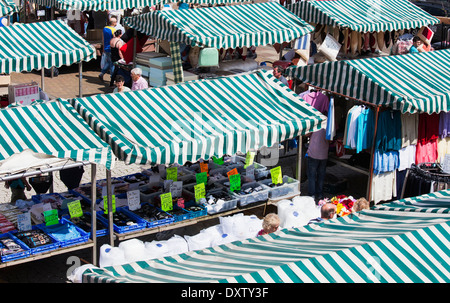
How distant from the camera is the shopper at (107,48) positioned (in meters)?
15.8

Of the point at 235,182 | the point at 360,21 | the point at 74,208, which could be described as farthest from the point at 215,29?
the point at 74,208

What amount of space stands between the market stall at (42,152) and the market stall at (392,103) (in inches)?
155

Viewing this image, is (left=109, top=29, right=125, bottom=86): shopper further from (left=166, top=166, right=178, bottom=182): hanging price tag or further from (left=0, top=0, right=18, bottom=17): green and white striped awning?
(left=166, top=166, right=178, bottom=182): hanging price tag

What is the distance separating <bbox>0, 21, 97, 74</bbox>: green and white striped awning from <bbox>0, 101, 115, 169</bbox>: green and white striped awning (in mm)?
3941

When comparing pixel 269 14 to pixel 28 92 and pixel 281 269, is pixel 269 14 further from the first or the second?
pixel 281 269

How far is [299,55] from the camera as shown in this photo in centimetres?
1461

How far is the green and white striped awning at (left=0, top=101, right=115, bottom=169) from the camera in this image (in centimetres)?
726

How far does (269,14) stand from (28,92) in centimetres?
587

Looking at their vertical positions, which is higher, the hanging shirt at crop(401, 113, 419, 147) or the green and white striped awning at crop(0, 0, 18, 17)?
the green and white striped awning at crop(0, 0, 18, 17)

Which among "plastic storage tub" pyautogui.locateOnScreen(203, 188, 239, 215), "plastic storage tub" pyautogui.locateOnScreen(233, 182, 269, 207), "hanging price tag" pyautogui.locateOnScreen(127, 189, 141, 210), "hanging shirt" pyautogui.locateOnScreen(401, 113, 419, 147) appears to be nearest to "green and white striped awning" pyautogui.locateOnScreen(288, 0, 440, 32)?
"hanging shirt" pyautogui.locateOnScreen(401, 113, 419, 147)

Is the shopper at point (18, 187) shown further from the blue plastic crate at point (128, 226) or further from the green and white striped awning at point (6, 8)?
the green and white striped awning at point (6, 8)

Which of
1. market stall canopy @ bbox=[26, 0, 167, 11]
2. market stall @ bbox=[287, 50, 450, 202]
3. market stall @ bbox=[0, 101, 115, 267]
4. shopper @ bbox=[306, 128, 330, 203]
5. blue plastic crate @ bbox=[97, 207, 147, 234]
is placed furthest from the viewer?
market stall canopy @ bbox=[26, 0, 167, 11]
